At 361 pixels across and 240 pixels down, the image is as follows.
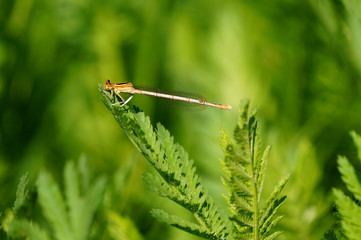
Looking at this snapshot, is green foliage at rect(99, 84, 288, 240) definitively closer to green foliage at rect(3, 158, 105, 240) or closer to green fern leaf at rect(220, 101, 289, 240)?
green fern leaf at rect(220, 101, 289, 240)

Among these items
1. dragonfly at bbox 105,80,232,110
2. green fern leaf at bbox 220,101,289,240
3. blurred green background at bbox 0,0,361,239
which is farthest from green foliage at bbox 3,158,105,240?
blurred green background at bbox 0,0,361,239

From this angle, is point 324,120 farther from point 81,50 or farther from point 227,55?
point 81,50

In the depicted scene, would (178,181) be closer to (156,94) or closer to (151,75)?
(156,94)

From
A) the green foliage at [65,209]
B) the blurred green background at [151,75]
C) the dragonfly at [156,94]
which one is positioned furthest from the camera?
the blurred green background at [151,75]

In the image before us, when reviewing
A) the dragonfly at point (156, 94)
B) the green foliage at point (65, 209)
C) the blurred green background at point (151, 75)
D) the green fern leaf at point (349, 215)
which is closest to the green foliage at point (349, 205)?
the green fern leaf at point (349, 215)

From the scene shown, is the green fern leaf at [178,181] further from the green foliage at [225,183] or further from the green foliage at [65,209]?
the green foliage at [65,209]

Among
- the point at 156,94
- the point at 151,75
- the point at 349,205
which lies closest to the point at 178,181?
the point at 349,205
